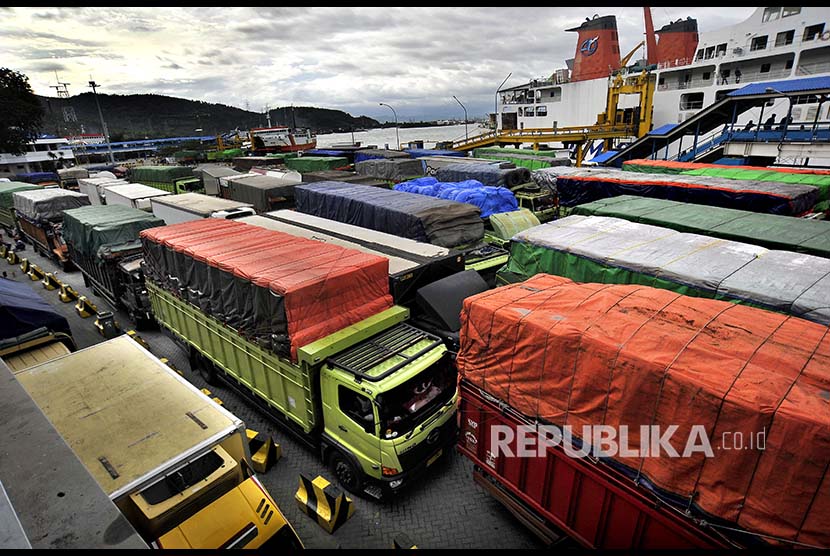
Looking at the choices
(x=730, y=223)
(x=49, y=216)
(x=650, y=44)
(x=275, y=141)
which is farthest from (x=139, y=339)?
(x=650, y=44)

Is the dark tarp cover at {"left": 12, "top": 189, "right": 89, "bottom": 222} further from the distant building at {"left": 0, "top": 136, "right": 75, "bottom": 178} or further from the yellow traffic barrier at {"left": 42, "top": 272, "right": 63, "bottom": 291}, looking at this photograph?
the distant building at {"left": 0, "top": 136, "right": 75, "bottom": 178}

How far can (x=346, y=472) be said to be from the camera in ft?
26.4

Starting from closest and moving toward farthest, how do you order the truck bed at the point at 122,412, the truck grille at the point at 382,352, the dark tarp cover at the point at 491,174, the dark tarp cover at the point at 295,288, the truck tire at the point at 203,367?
1. the truck bed at the point at 122,412
2. the truck grille at the point at 382,352
3. the dark tarp cover at the point at 295,288
4. the truck tire at the point at 203,367
5. the dark tarp cover at the point at 491,174

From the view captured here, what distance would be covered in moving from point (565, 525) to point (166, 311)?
11.4 meters

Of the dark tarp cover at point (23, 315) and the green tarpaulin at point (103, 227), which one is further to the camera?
the green tarpaulin at point (103, 227)

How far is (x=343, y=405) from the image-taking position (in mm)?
7566

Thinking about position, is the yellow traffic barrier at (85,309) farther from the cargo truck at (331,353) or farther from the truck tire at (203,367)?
the cargo truck at (331,353)

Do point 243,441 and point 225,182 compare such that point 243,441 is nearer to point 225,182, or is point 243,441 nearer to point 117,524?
point 117,524

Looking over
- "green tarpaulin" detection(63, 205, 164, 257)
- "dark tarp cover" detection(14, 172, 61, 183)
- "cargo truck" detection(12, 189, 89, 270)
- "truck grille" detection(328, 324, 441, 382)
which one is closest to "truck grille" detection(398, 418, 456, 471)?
"truck grille" detection(328, 324, 441, 382)

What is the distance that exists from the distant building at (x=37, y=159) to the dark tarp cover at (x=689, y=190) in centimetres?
6883

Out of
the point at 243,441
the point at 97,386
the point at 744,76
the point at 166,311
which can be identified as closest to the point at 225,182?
the point at 166,311

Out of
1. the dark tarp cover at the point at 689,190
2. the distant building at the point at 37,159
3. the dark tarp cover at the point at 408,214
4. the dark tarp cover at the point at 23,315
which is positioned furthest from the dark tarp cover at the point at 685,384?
the distant building at the point at 37,159

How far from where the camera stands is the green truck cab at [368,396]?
23.7 feet

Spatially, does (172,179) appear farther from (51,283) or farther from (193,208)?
(193,208)
